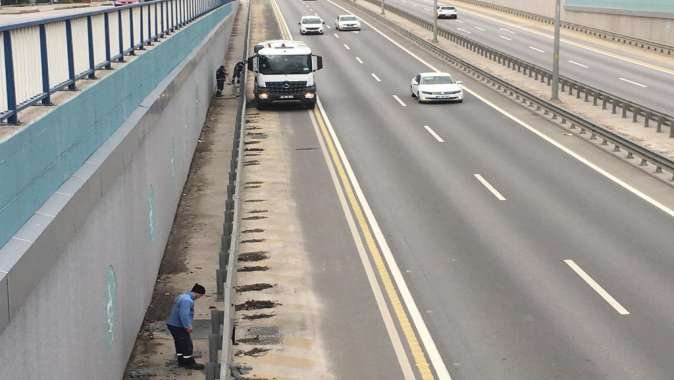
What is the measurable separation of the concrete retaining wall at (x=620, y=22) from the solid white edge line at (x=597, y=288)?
50063 millimetres

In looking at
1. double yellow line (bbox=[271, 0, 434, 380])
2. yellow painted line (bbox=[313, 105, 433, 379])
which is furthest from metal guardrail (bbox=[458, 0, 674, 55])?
yellow painted line (bbox=[313, 105, 433, 379])

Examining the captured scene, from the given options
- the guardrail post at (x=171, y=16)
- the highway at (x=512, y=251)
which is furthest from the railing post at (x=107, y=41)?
the guardrail post at (x=171, y=16)

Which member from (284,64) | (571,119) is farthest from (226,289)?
(284,64)

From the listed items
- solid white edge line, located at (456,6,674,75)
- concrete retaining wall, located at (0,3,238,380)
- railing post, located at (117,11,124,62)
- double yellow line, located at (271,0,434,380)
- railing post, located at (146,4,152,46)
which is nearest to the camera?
concrete retaining wall, located at (0,3,238,380)

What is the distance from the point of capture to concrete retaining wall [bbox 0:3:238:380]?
8.67 m

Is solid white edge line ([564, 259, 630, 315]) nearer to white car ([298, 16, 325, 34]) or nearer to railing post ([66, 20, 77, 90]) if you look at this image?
railing post ([66, 20, 77, 90])

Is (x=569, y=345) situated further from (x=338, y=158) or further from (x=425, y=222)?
(x=338, y=158)

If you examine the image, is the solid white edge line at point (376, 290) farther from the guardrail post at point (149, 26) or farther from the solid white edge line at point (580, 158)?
the solid white edge line at point (580, 158)

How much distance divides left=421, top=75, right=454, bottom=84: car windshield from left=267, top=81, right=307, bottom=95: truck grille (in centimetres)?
543

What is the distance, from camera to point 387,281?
17.6m

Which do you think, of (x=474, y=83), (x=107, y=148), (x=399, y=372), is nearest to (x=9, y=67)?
(x=107, y=148)

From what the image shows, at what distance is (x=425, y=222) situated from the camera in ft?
71.3

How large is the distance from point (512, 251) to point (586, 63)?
4094 centimetres

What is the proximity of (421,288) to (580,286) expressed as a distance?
2.66m
